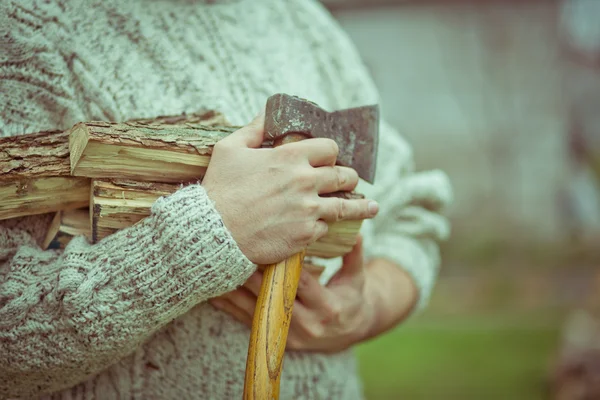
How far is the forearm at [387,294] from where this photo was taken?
151cm

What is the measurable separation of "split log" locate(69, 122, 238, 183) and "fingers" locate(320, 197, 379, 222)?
9.0 inches

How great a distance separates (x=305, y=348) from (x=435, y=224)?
551 millimetres

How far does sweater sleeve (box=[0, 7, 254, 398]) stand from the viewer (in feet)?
3.47

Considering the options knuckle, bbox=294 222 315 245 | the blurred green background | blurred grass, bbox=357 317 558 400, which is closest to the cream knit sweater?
knuckle, bbox=294 222 315 245

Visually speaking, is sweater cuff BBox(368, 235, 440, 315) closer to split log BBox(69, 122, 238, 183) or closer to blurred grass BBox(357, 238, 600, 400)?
split log BBox(69, 122, 238, 183)

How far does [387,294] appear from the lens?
5.11ft

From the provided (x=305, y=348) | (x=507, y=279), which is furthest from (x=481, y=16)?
(x=305, y=348)

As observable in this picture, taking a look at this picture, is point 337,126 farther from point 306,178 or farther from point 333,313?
point 333,313

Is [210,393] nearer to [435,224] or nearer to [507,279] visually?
[435,224]

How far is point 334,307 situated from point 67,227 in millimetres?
567

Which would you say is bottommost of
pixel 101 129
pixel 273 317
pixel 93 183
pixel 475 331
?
pixel 475 331

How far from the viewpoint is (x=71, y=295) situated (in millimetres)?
1072

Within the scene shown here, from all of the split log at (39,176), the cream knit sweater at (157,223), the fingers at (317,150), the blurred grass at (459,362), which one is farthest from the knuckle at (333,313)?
the blurred grass at (459,362)

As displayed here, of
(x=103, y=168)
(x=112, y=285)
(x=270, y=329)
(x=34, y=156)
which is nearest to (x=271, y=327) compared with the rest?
(x=270, y=329)
